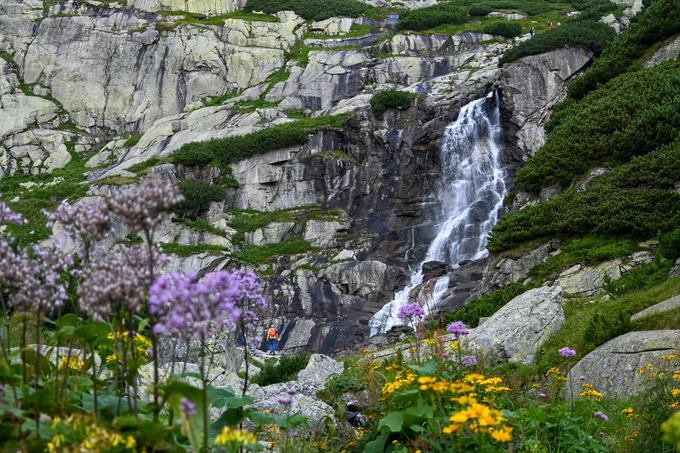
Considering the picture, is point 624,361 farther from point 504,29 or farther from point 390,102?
point 504,29

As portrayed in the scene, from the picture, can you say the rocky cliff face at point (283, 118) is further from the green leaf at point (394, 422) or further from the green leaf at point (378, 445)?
the green leaf at point (394, 422)

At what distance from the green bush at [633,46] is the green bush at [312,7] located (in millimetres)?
56887

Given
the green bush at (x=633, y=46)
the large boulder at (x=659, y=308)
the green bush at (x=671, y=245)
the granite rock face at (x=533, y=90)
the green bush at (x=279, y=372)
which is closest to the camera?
the large boulder at (x=659, y=308)

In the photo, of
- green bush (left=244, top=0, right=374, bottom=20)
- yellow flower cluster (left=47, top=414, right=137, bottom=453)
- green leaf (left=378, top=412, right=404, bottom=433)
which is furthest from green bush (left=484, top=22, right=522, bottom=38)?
yellow flower cluster (left=47, top=414, right=137, bottom=453)

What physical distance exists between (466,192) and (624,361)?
1241 inches

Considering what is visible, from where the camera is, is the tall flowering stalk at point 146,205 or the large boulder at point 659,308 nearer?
the tall flowering stalk at point 146,205

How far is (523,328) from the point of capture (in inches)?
488

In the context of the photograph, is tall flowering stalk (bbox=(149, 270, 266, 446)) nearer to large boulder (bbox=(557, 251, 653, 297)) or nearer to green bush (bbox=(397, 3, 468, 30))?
large boulder (bbox=(557, 251, 653, 297))

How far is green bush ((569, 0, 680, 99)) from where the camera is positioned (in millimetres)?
26859

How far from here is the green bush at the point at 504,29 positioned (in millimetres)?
67250

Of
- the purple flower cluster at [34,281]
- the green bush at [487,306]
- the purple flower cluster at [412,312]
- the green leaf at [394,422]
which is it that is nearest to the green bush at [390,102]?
the green bush at [487,306]

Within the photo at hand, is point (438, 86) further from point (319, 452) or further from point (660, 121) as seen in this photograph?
point (319, 452)

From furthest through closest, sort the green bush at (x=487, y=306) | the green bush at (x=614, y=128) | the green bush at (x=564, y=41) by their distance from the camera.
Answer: the green bush at (x=564, y=41) < the green bush at (x=614, y=128) < the green bush at (x=487, y=306)

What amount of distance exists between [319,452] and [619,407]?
4.06m
